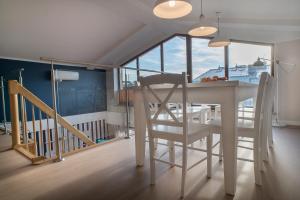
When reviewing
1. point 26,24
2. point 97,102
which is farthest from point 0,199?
point 97,102

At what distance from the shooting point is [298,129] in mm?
3602

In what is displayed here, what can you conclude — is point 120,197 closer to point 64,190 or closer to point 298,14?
point 64,190

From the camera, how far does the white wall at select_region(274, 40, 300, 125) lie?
12.9 ft

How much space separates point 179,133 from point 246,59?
12.1 feet

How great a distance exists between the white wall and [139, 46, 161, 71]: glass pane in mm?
2861

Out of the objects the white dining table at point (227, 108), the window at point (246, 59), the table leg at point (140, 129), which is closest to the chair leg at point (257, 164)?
the white dining table at point (227, 108)

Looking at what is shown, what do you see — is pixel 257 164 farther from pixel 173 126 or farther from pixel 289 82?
pixel 289 82

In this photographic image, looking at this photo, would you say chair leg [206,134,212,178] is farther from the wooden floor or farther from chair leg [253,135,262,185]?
chair leg [253,135,262,185]

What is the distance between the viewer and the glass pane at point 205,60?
186 inches

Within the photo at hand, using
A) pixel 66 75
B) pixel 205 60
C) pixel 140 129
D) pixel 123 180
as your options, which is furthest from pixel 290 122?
pixel 66 75

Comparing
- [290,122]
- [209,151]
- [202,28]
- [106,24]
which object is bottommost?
[290,122]

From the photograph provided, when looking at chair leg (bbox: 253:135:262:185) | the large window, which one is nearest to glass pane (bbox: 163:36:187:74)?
the large window

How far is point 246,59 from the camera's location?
4465 millimetres

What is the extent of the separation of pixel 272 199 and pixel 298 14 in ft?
9.03
